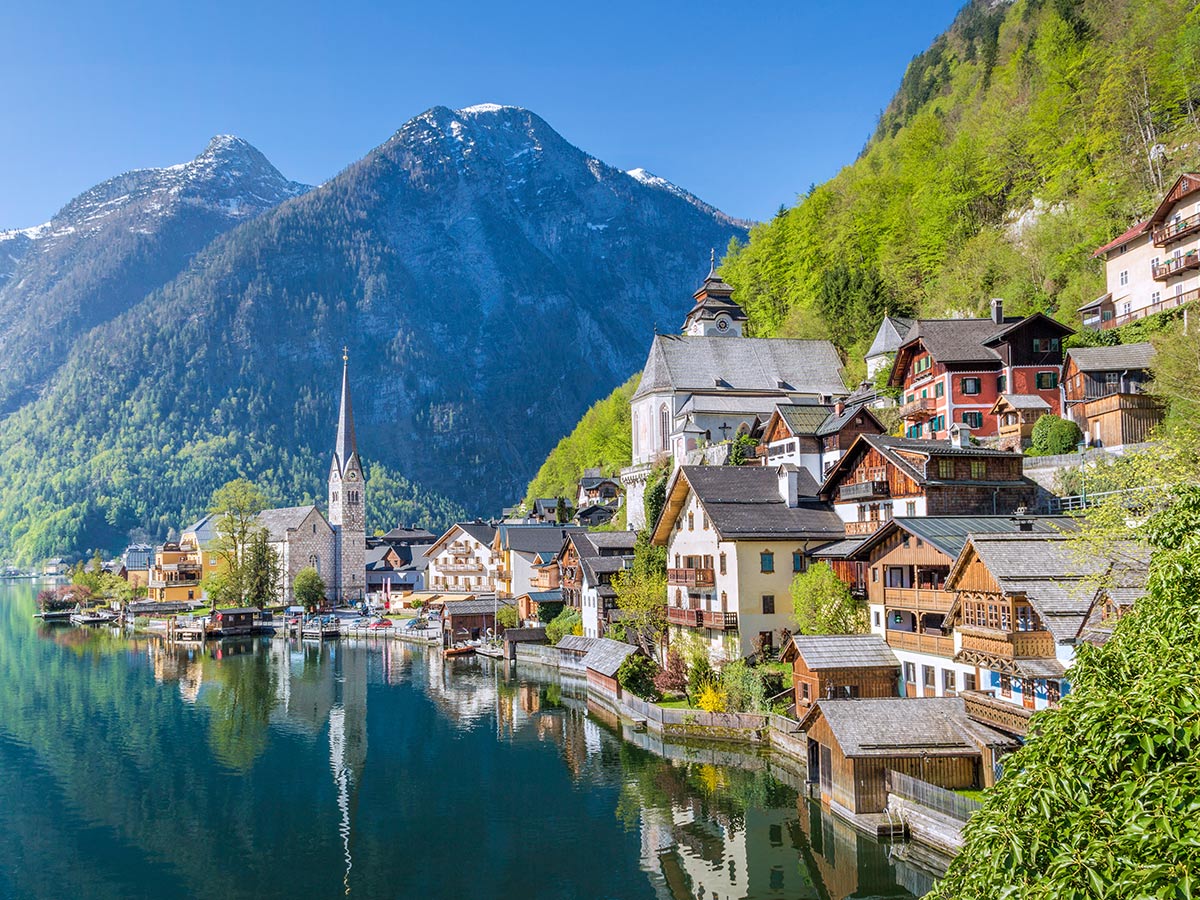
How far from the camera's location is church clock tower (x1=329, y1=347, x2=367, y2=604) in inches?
5531

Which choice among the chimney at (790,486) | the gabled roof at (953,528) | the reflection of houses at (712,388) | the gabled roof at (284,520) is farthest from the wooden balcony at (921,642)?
the gabled roof at (284,520)

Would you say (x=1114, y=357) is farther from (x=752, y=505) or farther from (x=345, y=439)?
(x=345, y=439)

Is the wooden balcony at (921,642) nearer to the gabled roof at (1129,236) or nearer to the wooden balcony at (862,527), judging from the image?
the wooden balcony at (862,527)

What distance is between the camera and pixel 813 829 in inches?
1271

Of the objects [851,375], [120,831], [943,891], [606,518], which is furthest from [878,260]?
[943,891]

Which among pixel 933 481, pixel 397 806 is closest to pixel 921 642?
pixel 933 481

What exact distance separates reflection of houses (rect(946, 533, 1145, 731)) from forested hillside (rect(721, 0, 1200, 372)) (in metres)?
38.8

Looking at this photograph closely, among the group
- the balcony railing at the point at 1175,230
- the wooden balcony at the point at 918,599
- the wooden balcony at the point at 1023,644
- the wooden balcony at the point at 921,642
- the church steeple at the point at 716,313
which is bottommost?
the wooden balcony at the point at 921,642

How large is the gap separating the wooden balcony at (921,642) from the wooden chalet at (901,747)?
2.91 meters

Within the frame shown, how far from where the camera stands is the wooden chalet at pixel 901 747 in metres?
31.1

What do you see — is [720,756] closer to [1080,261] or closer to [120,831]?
[120,831]

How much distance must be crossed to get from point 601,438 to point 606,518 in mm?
32956

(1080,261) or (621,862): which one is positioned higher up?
(1080,261)

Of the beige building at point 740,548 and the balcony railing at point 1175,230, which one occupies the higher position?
the balcony railing at point 1175,230
